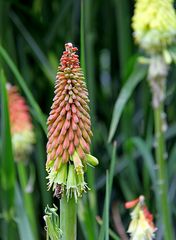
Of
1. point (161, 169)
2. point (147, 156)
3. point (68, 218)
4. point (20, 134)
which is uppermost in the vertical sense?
point (20, 134)

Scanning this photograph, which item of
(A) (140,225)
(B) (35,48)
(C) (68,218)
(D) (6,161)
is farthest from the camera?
(B) (35,48)

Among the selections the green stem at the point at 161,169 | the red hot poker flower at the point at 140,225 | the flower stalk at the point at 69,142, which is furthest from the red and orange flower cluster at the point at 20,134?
the flower stalk at the point at 69,142

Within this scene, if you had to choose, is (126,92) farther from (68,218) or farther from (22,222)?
(68,218)

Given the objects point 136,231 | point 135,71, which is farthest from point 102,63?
point 136,231

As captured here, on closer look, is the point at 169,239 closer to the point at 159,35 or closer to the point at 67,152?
the point at 159,35

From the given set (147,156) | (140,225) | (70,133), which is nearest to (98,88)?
(147,156)

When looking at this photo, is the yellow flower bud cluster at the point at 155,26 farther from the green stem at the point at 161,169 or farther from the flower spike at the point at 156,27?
the green stem at the point at 161,169
